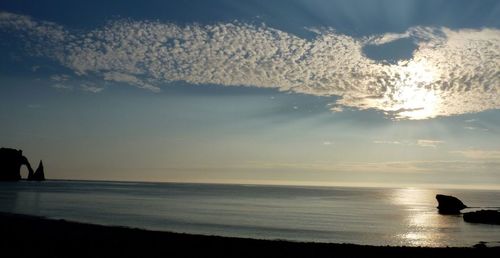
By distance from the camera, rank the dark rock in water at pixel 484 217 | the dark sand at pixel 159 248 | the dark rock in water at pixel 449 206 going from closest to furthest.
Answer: the dark sand at pixel 159 248, the dark rock in water at pixel 484 217, the dark rock in water at pixel 449 206

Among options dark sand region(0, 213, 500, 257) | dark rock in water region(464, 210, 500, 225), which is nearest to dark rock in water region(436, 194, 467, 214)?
dark rock in water region(464, 210, 500, 225)

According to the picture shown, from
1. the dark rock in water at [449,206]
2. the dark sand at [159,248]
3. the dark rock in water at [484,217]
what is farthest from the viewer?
the dark rock in water at [449,206]

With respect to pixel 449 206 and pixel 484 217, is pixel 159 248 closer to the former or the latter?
pixel 484 217

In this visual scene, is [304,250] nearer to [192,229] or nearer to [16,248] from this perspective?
[16,248]

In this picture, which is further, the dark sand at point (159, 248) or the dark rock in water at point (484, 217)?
the dark rock in water at point (484, 217)

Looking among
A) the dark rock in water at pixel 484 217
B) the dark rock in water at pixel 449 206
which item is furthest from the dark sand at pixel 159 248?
the dark rock in water at pixel 449 206

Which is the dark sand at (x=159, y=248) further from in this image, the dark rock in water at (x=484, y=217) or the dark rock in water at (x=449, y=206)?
the dark rock in water at (x=449, y=206)

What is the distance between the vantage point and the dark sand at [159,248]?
96.8ft

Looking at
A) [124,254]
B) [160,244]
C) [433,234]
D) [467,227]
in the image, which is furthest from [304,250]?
[467,227]

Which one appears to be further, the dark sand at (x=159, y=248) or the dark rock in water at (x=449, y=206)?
the dark rock in water at (x=449, y=206)

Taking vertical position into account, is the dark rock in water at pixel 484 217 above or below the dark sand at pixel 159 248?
below

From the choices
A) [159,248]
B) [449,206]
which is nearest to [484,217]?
[449,206]

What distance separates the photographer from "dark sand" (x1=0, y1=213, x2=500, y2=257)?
96.8ft

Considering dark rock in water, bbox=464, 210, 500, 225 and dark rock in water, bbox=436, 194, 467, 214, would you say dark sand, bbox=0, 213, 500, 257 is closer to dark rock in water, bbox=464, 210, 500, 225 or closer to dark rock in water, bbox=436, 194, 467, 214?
dark rock in water, bbox=464, 210, 500, 225
